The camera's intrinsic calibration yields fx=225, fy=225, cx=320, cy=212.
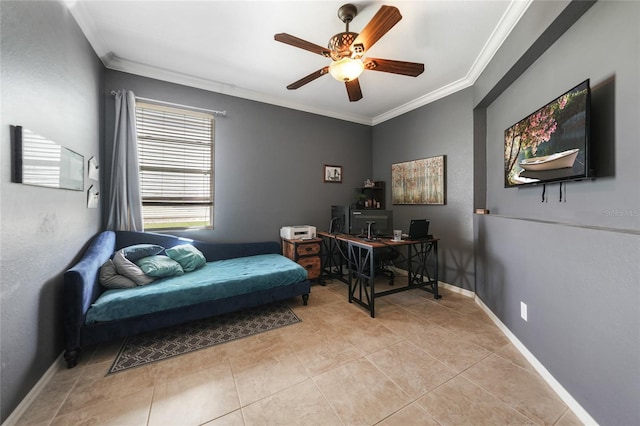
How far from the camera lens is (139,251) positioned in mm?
2348

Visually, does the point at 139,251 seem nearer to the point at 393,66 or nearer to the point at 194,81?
the point at 194,81

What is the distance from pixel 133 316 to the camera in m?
1.89

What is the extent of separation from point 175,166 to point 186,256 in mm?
1288

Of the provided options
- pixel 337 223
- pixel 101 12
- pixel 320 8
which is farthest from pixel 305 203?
pixel 101 12

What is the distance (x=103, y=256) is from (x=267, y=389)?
1983mm

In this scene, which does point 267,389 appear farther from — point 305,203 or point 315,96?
point 315,96

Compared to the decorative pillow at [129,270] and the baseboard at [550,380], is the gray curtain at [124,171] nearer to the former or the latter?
the decorative pillow at [129,270]

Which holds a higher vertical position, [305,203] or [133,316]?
[305,203]

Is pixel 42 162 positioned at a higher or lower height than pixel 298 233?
higher

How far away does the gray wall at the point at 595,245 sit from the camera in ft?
3.63

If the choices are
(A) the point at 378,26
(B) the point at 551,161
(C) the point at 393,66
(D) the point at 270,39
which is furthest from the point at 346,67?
(B) the point at 551,161

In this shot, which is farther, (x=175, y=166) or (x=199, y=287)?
(x=175, y=166)

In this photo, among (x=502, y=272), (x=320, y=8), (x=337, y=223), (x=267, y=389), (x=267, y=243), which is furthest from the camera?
(x=337, y=223)

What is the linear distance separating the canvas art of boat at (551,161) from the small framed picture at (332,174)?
267 cm
